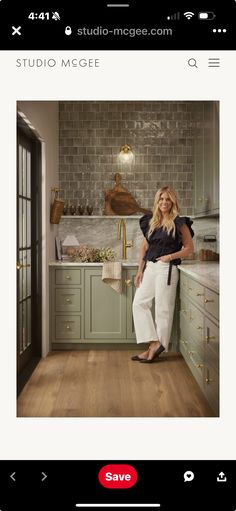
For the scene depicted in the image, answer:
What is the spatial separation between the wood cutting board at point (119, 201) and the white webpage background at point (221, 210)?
8.18 feet

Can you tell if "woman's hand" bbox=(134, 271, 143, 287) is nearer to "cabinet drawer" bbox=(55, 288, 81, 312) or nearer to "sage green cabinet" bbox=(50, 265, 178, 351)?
"sage green cabinet" bbox=(50, 265, 178, 351)

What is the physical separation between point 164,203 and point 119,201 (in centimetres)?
67

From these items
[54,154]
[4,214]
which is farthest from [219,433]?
[54,154]

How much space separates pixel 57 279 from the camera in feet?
8.93

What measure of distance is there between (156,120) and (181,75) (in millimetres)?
2552

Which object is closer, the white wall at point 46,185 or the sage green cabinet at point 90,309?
the white wall at point 46,185

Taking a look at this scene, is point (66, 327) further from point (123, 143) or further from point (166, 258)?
point (123, 143)

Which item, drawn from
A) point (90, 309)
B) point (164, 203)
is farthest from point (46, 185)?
point (90, 309)

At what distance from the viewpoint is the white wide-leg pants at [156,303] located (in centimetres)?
248

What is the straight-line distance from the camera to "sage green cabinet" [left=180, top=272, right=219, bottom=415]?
143 centimetres

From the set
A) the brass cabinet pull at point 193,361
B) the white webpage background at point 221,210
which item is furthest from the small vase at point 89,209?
the white webpage background at point 221,210

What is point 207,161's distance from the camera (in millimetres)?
2361
